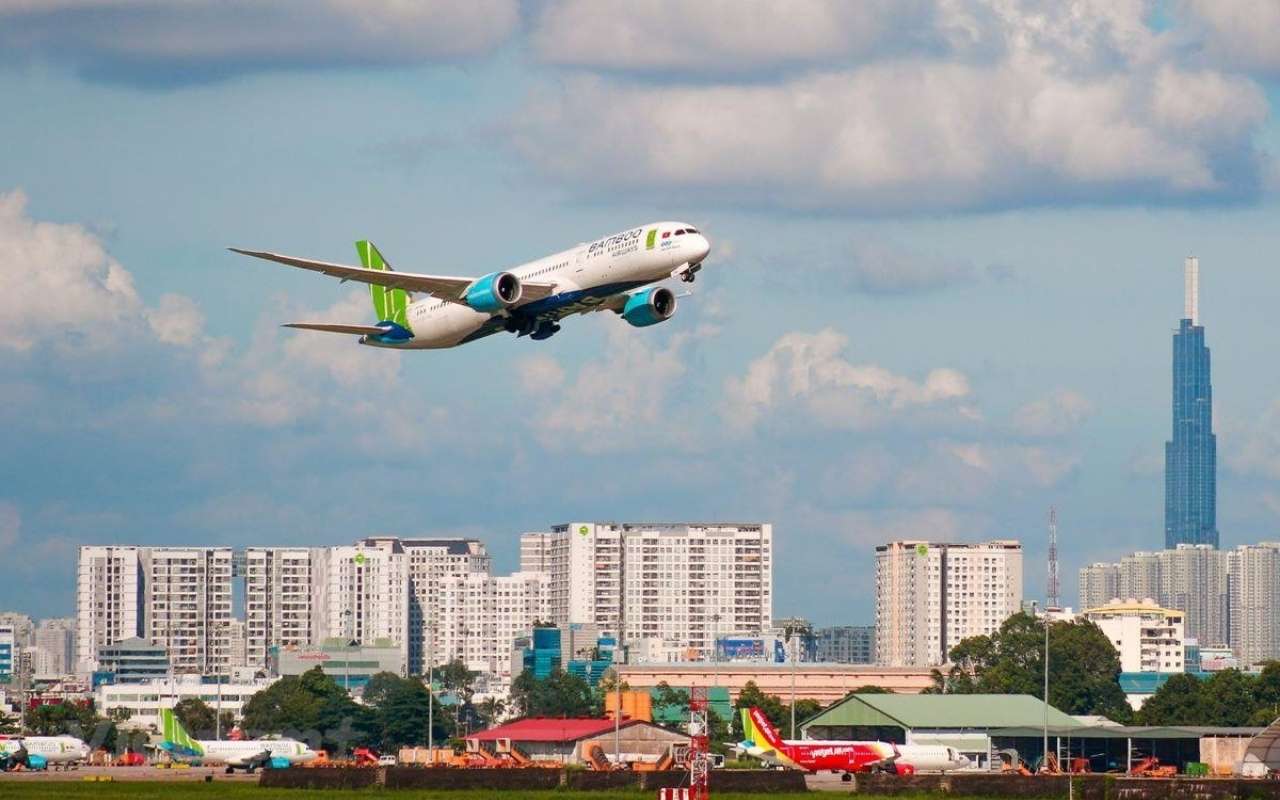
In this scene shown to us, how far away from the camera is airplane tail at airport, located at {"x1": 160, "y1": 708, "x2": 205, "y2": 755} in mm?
152750

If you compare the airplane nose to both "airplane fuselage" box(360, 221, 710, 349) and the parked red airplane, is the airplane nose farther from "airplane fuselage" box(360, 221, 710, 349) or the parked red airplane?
the parked red airplane

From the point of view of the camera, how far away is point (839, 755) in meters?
140

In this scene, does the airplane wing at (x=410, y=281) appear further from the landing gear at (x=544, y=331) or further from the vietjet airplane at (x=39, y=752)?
the vietjet airplane at (x=39, y=752)

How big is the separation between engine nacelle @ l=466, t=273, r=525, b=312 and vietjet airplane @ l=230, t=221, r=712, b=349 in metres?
0.04

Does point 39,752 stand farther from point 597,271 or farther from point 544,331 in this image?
point 597,271

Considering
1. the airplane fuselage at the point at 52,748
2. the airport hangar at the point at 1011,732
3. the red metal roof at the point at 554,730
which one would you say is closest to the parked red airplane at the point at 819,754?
the red metal roof at the point at 554,730

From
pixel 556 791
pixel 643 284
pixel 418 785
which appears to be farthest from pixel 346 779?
pixel 643 284

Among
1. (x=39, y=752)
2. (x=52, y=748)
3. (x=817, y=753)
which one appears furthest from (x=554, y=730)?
(x=39, y=752)

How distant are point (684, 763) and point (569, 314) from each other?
23.0 m

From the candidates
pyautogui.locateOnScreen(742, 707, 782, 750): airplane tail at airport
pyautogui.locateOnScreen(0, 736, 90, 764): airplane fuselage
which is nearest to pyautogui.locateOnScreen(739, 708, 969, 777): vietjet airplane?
pyautogui.locateOnScreen(742, 707, 782, 750): airplane tail at airport

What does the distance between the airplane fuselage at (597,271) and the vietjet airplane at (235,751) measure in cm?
5908

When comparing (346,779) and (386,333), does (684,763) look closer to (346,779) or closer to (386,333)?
(346,779)

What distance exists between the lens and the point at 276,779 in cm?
11081

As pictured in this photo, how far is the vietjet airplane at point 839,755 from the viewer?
139375mm
